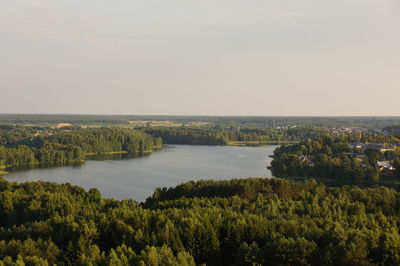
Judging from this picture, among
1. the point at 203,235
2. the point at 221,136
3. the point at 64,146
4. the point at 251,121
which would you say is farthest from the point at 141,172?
the point at 251,121

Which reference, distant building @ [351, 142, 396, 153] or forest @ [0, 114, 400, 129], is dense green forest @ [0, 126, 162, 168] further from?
forest @ [0, 114, 400, 129]

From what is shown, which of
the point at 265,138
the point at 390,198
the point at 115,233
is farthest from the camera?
the point at 265,138

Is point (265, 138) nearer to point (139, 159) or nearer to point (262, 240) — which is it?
point (139, 159)

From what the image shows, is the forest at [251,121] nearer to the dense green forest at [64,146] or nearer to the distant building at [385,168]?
the dense green forest at [64,146]

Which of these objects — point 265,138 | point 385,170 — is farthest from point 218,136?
point 385,170

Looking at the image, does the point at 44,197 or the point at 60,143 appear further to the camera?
the point at 60,143

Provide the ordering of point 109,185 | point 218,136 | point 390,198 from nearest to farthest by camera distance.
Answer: point 390,198
point 109,185
point 218,136

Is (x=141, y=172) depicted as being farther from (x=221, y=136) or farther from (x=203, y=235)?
(x=221, y=136)
